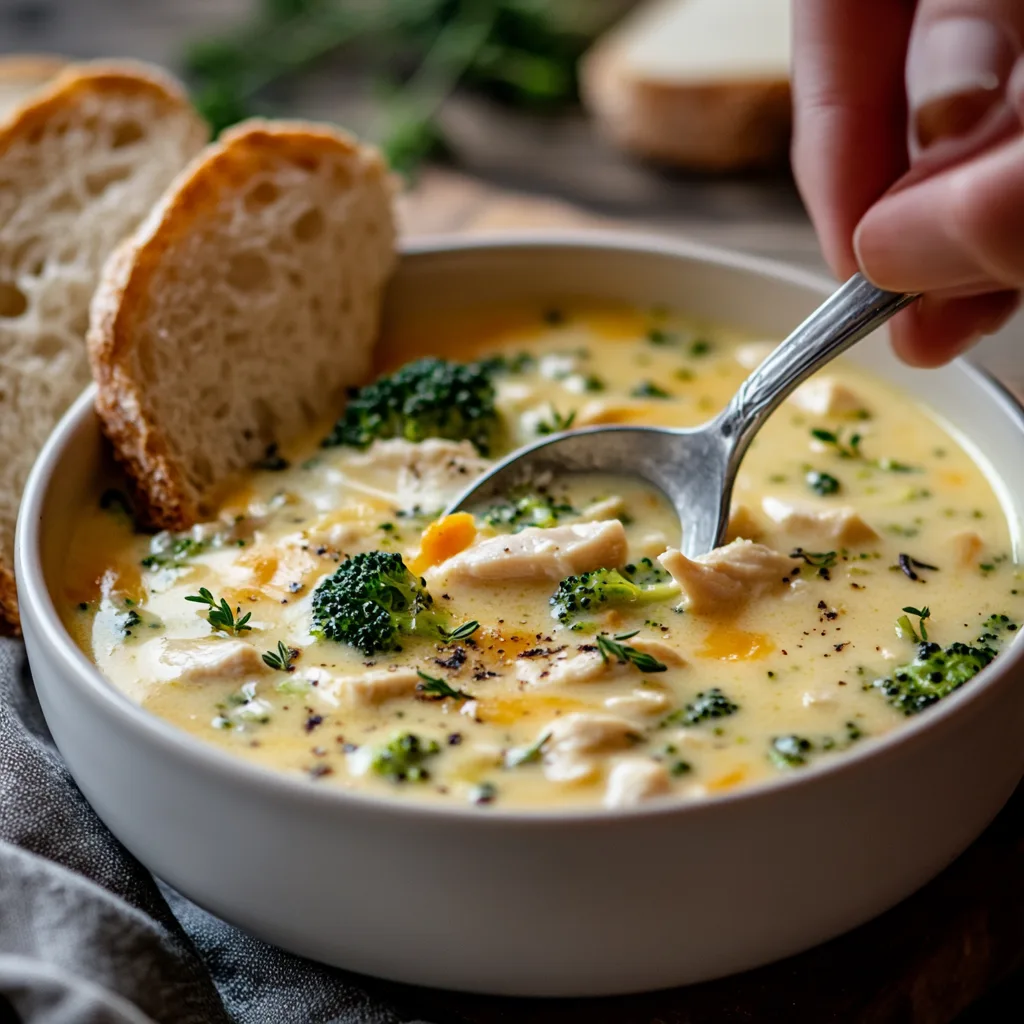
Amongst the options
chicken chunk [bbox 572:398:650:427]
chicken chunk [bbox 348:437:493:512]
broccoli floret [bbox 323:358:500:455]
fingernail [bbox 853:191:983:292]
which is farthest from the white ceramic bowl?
chicken chunk [bbox 572:398:650:427]

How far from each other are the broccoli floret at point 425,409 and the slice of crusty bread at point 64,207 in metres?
0.65

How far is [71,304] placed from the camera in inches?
128

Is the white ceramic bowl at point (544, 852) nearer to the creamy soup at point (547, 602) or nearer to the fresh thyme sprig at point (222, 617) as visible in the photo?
the creamy soup at point (547, 602)

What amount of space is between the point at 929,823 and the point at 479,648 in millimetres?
786

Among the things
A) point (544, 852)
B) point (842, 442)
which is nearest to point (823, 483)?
point (842, 442)

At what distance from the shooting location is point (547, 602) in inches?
98.4

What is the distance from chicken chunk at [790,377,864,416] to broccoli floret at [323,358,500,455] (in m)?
0.70

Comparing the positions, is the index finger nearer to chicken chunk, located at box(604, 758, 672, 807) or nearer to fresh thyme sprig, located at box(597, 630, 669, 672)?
fresh thyme sprig, located at box(597, 630, 669, 672)

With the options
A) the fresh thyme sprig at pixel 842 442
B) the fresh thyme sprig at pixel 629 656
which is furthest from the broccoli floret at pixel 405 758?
the fresh thyme sprig at pixel 842 442

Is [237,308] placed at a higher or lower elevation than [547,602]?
higher

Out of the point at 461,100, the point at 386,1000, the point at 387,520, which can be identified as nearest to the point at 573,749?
the point at 386,1000

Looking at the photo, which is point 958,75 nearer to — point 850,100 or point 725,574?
point 850,100

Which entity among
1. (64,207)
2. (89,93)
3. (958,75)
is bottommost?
(64,207)

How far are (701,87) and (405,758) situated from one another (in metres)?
3.30
